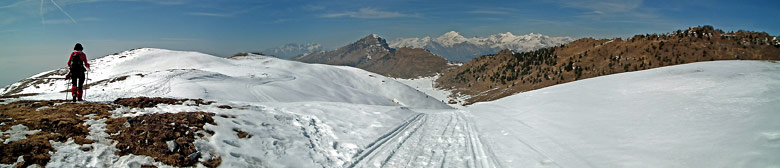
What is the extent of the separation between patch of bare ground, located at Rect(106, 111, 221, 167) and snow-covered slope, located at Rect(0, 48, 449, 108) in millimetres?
13594

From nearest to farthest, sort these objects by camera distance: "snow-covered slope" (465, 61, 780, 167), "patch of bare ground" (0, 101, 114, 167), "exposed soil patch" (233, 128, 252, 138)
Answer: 1. "patch of bare ground" (0, 101, 114, 167)
2. "snow-covered slope" (465, 61, 780, 167)
3. "exposed soil patch" (233, 128, 252, 138)

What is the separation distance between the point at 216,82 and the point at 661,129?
3989cm

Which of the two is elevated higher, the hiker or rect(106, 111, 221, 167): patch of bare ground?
the hiker

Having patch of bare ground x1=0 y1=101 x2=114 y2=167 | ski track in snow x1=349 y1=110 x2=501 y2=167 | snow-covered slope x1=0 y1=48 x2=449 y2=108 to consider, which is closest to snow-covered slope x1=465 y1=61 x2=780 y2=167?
ski track in snow x1=349 y1=110 x2=501 y2=167

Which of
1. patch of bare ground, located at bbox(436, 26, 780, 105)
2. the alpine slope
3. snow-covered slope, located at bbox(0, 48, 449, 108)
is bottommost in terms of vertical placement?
the alpine slope

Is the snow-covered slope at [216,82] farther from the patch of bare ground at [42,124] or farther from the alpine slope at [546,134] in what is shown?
the alpine slope at [546,134]

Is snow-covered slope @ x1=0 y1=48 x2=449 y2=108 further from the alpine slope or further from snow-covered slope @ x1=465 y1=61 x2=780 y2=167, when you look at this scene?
snow-covered slope @ x1=465 y1=61 x2=780 y2=167

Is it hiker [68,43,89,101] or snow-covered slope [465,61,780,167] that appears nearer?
snow-covered slope [465,61,780,167]

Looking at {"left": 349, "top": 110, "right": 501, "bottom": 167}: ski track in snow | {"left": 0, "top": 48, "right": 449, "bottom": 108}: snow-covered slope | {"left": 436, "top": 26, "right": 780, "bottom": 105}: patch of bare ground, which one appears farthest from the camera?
{"left": 436, "top": 26, "right": 780, "bottom": 105}: patch of bare ground

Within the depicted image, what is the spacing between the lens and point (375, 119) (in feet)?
65.7

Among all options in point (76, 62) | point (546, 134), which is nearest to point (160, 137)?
point (76, 62)

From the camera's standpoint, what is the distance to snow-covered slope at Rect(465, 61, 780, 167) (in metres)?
9.12

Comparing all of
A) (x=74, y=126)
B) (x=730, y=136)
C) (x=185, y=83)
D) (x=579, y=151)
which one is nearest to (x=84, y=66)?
(x=74, y=126)

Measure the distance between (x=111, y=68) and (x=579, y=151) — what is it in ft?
260
